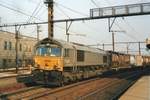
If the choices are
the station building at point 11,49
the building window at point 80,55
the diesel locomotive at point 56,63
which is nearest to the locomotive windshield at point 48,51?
the diesel locomotive at point 56,63

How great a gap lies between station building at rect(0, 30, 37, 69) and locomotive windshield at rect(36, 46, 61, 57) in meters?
27.7

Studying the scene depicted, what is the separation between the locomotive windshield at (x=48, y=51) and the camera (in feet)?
68.4

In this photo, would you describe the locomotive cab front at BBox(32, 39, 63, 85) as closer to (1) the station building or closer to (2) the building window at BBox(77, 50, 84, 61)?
(2) the building window at BBox(77, 50, 84, 61)

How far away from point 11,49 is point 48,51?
34.7 metres

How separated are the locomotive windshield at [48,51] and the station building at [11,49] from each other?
2770 centimetres

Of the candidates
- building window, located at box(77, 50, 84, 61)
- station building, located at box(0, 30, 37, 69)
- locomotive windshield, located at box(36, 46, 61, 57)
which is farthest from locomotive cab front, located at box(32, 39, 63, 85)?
station building, located at box(0, 30, 37, 69)

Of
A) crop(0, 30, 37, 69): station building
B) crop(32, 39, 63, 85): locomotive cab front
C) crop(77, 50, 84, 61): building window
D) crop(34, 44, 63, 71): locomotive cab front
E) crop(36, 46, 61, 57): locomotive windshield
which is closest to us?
crop(32, 39, 63, 85): locomotive cab front

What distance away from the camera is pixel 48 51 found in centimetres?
2108

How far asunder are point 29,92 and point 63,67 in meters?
3.81

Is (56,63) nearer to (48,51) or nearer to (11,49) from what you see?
(48,51)

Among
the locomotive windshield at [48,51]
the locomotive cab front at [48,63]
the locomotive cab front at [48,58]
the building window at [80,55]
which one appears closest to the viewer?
the locomotive cab front at [48,63]

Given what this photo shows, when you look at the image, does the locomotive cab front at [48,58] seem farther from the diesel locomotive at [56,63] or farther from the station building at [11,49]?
the station building at [11,49]

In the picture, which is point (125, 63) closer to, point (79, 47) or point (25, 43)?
point (25, 43)

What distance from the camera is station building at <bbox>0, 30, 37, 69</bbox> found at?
2005 inches
